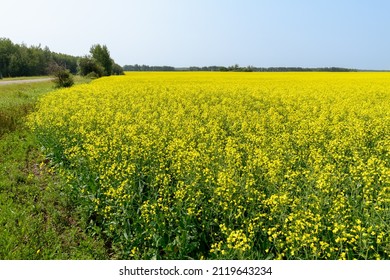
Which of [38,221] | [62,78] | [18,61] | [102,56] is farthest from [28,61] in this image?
[38,221]

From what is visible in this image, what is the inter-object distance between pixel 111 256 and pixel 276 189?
8.44 feet

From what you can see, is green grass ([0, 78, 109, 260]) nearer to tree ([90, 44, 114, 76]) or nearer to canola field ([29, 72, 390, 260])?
canola field ([29, 72, 390, 260])

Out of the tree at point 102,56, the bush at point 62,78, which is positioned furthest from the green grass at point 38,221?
the tree at point 102,56

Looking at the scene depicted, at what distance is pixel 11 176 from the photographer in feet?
25.1

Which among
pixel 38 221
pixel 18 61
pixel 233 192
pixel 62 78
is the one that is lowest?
pixel 38 221

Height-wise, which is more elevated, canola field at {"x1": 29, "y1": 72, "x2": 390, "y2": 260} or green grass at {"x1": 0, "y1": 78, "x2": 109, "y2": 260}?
canola field at {"x1": 29, "y1": 72, "x2": 390, "y2": 260}

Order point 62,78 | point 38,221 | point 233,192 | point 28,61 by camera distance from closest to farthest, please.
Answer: point 233,192, point 38,221, point 62,78, point 28,61

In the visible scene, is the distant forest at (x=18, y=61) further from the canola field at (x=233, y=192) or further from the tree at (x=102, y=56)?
the canola field at (x=233, y=192)

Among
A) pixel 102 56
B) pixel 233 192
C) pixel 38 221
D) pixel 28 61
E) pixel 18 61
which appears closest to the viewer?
pixel 233 192

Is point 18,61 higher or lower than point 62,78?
higher

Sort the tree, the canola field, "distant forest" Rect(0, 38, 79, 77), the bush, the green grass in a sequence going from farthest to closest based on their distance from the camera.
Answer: "distant forest" Rect(0, 38, 79, 77) < the tree < the bush < the green grass < the canola field

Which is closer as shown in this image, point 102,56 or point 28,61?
point 102,56

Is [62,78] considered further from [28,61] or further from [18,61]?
[28,61]

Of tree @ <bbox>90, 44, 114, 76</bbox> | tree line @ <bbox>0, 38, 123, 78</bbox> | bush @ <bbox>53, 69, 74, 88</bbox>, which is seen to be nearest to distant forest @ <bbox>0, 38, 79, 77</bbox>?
tree line @ <bbox>0, 38, 123, 78</bbox>
